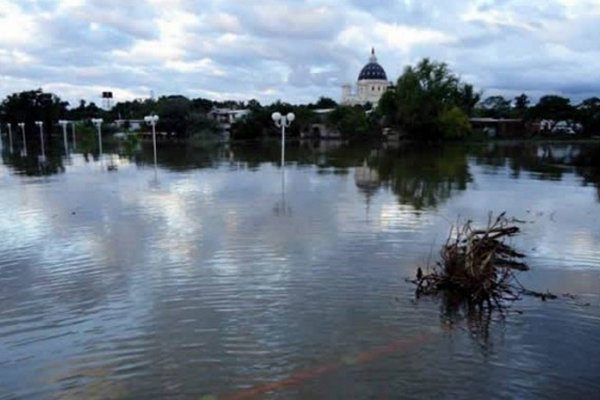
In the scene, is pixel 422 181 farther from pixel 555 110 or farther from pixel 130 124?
pixel 130 124

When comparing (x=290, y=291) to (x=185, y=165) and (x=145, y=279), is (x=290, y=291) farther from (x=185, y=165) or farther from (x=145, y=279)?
(x=185, y=165)

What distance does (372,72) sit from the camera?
120938 mm

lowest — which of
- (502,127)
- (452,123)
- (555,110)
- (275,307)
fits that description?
(275,307)

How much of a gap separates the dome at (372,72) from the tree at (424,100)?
53.8 m

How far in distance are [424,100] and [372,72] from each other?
193 feet

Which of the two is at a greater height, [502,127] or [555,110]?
[555,110]

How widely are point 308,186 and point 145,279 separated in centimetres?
1128

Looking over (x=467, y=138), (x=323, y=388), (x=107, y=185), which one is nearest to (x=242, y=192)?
(x=107, y=185)

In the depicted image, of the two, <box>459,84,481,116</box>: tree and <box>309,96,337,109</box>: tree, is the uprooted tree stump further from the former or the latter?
<box>309,96,337,109</box>: tree

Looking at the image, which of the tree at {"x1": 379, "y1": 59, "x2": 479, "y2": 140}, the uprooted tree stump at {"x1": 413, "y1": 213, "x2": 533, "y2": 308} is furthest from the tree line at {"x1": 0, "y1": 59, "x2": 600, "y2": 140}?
the uprooted tree stump at {"x1": 413, "y1": 213, "x2": 533, "y2": 308}

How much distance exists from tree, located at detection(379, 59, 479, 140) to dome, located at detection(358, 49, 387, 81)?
53771 millimetres

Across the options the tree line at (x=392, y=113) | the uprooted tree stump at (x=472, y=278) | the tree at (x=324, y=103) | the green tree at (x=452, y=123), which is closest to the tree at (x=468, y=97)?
the tree line at (x=392, y=113)

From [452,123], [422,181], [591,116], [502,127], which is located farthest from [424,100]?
[422,181]

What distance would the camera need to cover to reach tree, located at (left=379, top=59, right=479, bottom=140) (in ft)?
209
